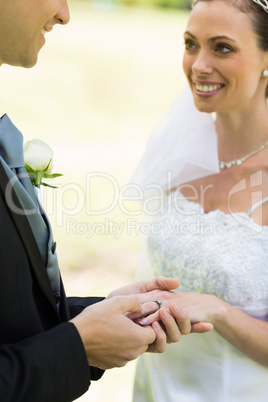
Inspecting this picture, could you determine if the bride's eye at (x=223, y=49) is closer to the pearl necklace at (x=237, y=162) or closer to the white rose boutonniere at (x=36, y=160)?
the pearl necklace at (x=237, y=162)

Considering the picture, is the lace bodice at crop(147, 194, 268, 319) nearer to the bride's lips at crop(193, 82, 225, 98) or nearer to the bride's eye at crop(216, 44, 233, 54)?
the bride's lips at crop(193, 82, 225, 98)

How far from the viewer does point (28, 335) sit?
5.98 ft

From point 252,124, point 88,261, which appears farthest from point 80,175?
point 252,124

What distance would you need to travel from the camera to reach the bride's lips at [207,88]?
2982 millimetres

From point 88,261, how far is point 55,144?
3.88 meters

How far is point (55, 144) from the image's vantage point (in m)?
9.55

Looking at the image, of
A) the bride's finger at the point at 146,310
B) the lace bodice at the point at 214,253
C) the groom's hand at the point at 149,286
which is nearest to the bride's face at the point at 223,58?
the lace bodice at the point at 214,253

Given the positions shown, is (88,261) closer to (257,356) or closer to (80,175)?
(80,175)

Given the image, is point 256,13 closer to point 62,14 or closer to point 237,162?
point 237,162

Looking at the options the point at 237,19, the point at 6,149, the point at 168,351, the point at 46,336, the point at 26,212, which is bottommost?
the point at 168,351

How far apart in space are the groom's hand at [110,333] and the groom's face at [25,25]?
918 millimetres

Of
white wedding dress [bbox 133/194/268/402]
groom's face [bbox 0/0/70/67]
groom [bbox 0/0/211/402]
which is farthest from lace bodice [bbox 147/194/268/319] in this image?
groom's face [bbox 0/0/70/67]

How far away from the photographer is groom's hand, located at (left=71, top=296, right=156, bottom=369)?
1.88m

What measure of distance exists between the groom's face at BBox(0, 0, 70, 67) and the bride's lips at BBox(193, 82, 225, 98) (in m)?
1.13
